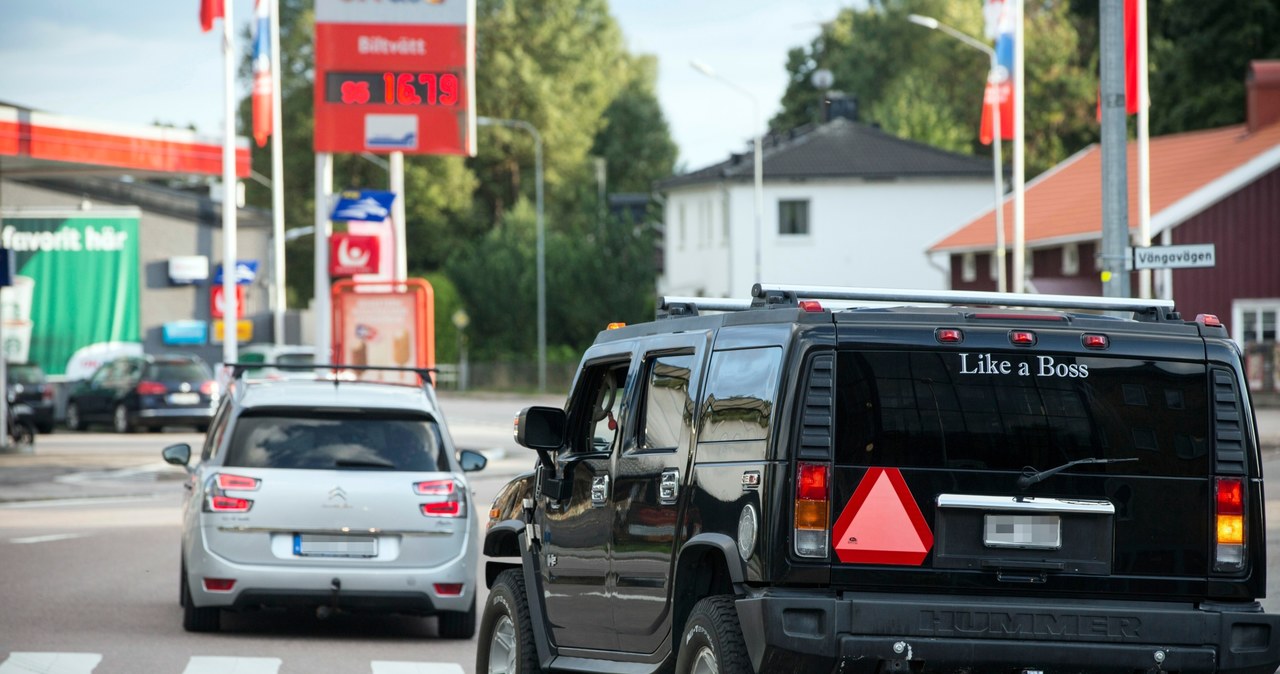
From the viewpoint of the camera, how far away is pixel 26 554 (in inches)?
698

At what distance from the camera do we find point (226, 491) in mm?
12062

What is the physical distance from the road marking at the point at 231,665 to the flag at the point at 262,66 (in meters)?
23.8

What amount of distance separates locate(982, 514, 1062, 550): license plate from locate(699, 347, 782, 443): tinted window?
821mm

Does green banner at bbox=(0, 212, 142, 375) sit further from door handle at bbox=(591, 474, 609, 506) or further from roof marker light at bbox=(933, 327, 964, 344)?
roof marker light at bbox=(933, 327, 964, 344)

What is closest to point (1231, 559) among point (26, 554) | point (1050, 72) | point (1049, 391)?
point (1049, 391)

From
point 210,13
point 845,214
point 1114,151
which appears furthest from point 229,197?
point 845,214

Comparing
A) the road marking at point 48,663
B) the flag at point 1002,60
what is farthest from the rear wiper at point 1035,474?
the flag at point 1002,60

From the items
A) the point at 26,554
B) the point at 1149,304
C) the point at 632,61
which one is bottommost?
the point at 26,554

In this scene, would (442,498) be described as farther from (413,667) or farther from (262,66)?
(262,66)

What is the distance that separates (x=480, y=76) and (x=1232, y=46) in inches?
1567

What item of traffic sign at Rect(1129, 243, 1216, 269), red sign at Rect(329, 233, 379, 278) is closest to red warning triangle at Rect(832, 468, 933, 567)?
traffic sign at Rect(1129, 243, 1216, 269)

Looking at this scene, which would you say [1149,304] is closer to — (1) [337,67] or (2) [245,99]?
(1) [337,67]

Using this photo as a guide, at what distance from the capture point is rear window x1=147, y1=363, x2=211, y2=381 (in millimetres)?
39312

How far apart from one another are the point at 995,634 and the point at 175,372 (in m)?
→ 34.6
